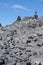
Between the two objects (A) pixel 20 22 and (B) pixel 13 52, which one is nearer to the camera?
(B) pixel 13 52

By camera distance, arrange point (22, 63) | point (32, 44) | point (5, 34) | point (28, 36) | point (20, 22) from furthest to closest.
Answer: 1. point (20, 22)
2. point (5, 34)
3. point (28, 36)
4. point (32, 44)
5. point (22, 63)

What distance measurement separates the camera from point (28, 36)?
8238cm

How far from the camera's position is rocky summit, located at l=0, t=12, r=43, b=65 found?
2530 inches

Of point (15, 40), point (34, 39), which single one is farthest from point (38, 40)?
point (15, 40)

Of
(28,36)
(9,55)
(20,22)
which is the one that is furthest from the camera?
(20,22)

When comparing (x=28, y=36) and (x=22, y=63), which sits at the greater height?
(x=28, y=36)

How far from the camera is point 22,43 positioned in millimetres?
79250

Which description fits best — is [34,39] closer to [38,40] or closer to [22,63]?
[38,40]

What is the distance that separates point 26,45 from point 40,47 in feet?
18.1

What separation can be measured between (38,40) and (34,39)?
5.51 feet

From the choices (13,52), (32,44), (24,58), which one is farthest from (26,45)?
(24,58)

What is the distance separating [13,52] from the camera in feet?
235

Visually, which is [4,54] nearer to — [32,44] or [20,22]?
[32,44]

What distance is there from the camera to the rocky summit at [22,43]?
211 ft
